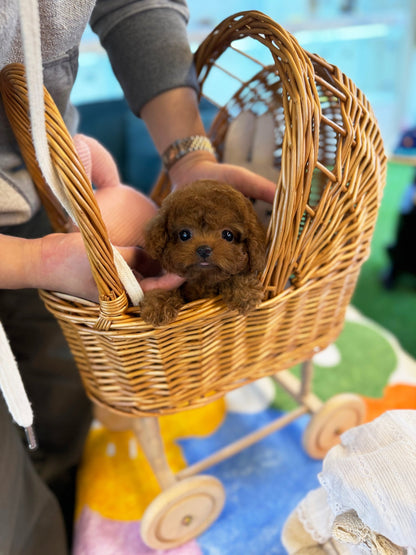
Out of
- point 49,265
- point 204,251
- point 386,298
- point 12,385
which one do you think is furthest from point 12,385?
point 386,298

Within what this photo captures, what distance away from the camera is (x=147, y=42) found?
2.17ft

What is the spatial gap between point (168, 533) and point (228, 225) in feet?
1.76

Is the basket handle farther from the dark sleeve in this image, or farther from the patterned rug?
the patterned rug

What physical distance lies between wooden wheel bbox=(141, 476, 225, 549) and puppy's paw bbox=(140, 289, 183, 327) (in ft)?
1.18

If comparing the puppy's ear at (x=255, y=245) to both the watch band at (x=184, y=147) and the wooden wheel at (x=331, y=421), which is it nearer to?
the watch band at (x=184, y=147)

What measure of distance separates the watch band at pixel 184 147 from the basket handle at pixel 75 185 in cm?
21

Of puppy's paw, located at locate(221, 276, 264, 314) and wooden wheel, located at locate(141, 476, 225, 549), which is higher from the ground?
puppy's paw, located at locate(221, 276, 264, 314)

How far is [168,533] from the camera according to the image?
740 millimetres

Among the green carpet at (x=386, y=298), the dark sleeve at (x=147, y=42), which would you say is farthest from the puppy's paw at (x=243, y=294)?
the green carpet at (x=386, y=298)

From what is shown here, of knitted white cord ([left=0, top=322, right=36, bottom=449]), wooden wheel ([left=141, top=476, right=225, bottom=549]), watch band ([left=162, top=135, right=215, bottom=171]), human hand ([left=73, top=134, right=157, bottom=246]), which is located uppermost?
watch band ([left=162, top=135, right=215, bottom=171])

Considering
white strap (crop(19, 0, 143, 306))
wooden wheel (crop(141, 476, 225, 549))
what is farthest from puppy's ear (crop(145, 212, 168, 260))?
wooden wheel (crop(141, 476, 225, 549))

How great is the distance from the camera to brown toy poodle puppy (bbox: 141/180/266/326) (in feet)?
1.65

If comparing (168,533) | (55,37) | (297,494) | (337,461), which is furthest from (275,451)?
(55,37)

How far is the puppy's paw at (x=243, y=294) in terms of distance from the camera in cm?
51
